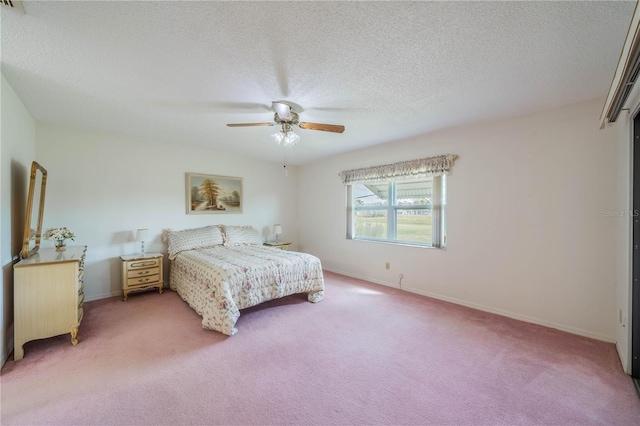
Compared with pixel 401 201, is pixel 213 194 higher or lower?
higher

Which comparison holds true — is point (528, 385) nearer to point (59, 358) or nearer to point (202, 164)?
point (59, 358)

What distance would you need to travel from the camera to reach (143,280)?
378 cm

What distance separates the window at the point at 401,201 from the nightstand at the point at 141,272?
3.25 m

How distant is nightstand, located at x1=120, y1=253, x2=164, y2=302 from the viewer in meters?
3.63

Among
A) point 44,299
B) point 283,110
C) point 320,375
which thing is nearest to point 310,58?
point 283,110

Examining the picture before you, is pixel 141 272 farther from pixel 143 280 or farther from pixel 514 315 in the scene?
pixel 514 315

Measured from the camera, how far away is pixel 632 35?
48.1 inches

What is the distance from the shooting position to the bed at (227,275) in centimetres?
273

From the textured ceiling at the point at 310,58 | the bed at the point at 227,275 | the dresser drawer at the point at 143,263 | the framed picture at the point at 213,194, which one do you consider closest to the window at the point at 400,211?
the textured ceiling at the point at 310,58

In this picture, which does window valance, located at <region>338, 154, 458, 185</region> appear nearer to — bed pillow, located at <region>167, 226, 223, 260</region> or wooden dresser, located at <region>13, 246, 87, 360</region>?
bed pillow, located at <region>167, 226, 223, 260</region>

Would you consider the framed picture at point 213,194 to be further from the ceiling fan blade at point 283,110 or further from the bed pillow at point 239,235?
the ceiling fan blade at point 283,110

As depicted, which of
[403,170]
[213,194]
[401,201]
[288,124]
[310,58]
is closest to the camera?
[310,58]

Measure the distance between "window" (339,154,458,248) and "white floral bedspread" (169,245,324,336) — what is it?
1.62 m

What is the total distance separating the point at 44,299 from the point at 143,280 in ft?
5.06
